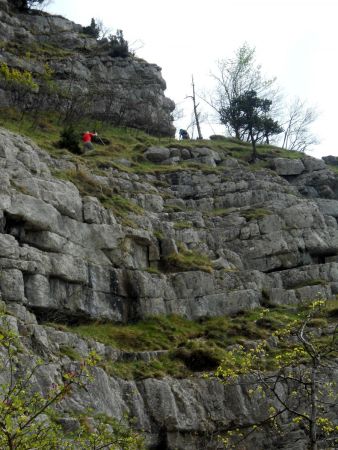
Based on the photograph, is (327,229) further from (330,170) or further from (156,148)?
(156,148)

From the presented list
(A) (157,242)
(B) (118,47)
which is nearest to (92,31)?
(B) (118,47)

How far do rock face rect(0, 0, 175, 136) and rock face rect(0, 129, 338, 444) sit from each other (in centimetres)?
1329

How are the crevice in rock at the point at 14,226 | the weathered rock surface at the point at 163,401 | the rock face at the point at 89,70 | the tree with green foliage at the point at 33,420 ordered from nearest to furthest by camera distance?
the tree with green foliage at the point at 33,420 → the weathered rock surface at the point at 163,401 → the crevice in rock at the point at 14,226 → the rock face at the point at 89,70

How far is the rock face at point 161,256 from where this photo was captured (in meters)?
18.2

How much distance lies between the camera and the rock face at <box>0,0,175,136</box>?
4972cm

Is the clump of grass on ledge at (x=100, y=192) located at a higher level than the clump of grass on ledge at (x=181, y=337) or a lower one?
higher

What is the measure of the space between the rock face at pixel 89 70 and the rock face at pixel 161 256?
43.6 ft

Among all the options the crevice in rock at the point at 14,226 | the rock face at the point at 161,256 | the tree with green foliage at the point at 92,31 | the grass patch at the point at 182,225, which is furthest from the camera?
the tree with green foliage at the point at 92,31

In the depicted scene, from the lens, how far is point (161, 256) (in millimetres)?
26859

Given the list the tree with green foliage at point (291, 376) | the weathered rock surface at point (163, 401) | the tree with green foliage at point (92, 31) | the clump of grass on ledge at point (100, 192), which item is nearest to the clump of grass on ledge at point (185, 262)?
the clump of grass on ledge at point (100, 192)

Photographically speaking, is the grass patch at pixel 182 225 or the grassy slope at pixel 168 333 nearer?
the grassy slope at pixel 168 333

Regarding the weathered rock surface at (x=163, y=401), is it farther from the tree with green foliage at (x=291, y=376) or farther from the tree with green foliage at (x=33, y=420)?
the tree with green foliage at (x=33, y=420)

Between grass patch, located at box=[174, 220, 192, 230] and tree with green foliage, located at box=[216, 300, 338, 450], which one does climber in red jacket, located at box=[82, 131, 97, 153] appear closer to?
grass patch, located at box=[174, 220, 192, 230]

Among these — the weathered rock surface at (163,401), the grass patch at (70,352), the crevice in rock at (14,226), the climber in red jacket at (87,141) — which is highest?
the climber in red jacket at (87,141)
